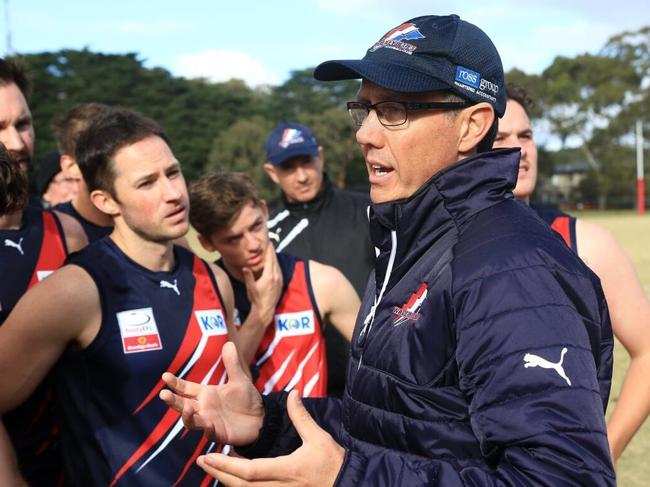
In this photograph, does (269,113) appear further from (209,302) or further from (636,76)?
(209,302)

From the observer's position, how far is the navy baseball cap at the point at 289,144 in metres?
5.72

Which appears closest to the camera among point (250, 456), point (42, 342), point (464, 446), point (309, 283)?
point (464, 446)

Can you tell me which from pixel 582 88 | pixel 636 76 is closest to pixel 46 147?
pixel 582 88

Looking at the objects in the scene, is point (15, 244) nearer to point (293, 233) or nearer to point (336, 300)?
point (336, 300)

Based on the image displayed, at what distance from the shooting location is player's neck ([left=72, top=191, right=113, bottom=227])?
168 inches

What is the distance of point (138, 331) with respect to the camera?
299 centimetres

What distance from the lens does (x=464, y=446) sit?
5.28 feet

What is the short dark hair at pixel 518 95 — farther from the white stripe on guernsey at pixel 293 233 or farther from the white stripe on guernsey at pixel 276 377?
the white stripe on guernsey at pixel 293 233

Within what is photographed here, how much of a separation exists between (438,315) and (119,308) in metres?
1.76

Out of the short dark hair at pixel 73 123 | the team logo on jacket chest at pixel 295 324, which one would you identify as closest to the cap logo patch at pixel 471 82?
the team logo on jacket chest at pixel 295 324

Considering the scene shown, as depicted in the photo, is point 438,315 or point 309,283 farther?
point 309,283

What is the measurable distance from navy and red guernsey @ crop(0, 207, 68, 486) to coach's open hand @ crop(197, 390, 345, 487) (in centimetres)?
190

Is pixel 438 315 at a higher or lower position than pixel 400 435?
higher

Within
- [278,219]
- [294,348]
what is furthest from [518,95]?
[278,219]
